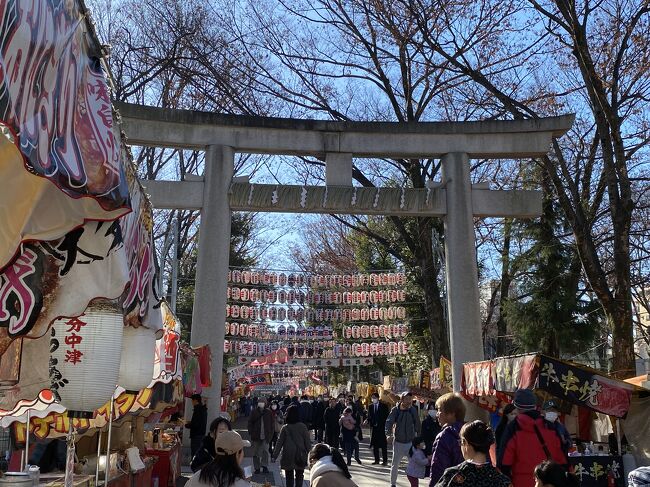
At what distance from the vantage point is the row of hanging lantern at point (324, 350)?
2652cm

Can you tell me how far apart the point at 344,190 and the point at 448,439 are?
34.0 ft

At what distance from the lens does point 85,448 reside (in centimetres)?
1031

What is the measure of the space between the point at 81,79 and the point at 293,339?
2652 centimetres

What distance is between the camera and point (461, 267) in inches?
638

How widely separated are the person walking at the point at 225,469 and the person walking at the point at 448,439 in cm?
206

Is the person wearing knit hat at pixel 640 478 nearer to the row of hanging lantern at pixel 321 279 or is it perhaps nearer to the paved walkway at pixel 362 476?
the paved walkway at pixel 362 476

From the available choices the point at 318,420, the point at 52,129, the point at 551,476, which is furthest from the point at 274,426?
the point at 52,129

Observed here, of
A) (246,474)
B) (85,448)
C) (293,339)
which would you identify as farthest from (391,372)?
(246,474)

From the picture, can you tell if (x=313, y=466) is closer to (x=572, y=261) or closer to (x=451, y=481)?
(x=451, y=481)

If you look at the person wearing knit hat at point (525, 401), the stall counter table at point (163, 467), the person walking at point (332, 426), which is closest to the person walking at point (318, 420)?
the person walking at point (332, 426)

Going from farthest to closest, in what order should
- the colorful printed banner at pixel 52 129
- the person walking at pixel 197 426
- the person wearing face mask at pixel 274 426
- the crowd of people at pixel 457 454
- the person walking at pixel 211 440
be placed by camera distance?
the person wearing face mask at pixel 274 426 < the person walking at pixel 197 426 < the person walking at pixel 211 440 < the crowd of people at pixel 457 454 < the colorful printed banner at pixel 52 129

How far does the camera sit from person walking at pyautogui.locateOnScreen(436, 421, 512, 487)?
167 inches

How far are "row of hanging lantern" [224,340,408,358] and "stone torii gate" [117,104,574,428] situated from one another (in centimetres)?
1022

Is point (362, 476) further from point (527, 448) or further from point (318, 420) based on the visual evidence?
point (527, 448)
